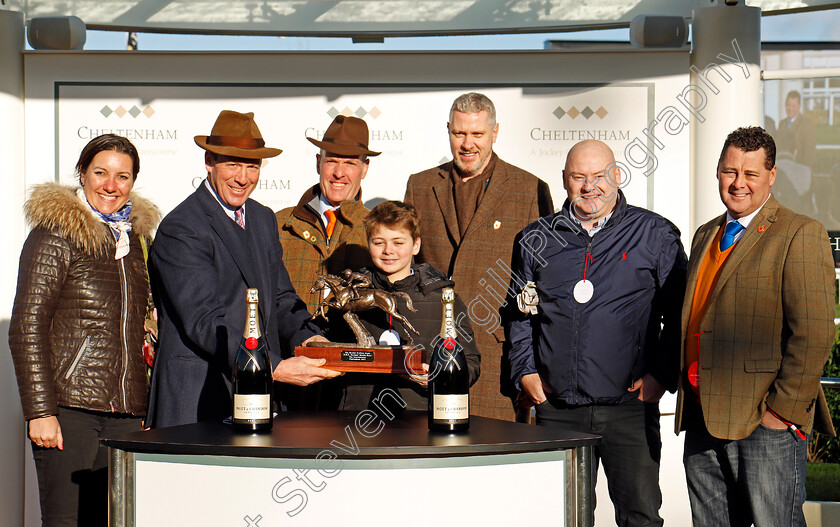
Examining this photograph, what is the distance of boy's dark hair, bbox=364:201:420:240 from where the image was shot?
3.32 m

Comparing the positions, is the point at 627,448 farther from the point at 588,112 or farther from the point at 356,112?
the point at 356,112

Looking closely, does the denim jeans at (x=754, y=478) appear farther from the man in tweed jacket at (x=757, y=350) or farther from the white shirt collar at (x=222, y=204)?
the white shirt collar at (x=222, y=204)

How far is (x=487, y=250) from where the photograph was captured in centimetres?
386

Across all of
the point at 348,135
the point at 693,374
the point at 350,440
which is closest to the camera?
the point at 350,440

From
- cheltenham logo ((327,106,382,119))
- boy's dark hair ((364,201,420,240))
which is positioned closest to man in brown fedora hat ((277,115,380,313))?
cheltenham logo ((327,106,382,119))

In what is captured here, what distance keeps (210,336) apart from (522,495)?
1198mm

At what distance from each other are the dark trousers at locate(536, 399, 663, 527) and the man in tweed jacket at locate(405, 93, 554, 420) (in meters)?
0.42

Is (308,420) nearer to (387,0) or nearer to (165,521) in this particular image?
(165,521)

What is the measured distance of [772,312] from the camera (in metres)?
3.09

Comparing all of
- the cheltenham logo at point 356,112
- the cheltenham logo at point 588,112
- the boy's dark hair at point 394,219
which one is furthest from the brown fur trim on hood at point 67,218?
the cheltenham logo at point 588,112

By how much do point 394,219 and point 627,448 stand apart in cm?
124

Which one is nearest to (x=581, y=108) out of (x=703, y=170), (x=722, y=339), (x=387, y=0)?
(x=703, y=170)

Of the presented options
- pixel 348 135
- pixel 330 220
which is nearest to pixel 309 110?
pixel 348 135

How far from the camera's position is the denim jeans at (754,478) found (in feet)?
10.1
